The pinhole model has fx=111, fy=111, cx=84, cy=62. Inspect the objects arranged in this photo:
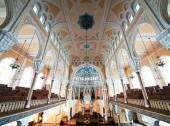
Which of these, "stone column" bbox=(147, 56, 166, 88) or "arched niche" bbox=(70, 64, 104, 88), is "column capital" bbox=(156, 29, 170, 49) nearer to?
"stone column" bbox=(147, 56, 166, 88)

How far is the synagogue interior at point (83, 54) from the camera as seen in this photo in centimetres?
582

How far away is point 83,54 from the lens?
20.2 meters

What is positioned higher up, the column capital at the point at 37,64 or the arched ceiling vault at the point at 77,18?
the arched ceiling vault at the point at 77,18

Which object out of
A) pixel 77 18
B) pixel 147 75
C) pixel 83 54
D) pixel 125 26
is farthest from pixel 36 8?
pixel 147 75

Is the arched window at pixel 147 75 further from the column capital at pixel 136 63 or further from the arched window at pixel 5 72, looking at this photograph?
the arched window at pixel 5 72

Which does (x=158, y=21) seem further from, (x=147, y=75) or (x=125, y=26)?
(x=147, y=75)

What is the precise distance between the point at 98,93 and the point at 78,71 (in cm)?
624

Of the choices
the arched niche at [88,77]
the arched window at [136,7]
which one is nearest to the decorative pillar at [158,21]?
the arched window at [136,7]

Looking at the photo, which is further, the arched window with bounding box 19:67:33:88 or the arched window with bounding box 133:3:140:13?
the arched window with bounding box 19:67:33:88

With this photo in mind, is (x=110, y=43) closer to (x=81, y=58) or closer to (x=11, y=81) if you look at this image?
(x=81, y=58)

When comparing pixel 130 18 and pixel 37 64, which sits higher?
pixel 130 18

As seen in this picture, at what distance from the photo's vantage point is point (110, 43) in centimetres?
1555

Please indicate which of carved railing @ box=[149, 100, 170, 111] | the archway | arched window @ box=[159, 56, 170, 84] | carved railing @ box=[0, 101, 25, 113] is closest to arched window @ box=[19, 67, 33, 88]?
the archway

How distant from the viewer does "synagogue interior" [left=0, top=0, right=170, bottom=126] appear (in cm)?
582
